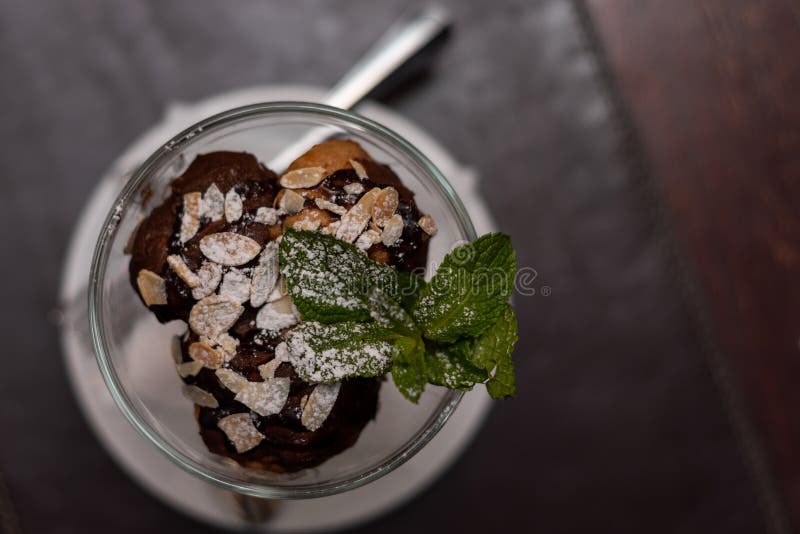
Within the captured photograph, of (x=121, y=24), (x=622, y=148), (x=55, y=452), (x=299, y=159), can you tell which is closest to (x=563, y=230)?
(x=622, y=148)

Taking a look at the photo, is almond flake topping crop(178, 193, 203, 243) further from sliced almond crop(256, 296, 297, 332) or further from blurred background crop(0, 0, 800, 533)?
blurred background crop(0, 0, 800, 533)

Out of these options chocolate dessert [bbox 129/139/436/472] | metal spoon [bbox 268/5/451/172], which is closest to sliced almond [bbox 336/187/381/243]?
chocolate dessert [bbox 129/139/436/472]

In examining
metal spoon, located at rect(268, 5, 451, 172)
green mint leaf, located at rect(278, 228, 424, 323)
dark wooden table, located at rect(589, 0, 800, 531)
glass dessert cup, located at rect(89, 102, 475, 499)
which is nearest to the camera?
green mint leaf, located at rect(278, 228, 424, 323)

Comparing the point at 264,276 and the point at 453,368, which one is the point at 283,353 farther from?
the point at 453,368

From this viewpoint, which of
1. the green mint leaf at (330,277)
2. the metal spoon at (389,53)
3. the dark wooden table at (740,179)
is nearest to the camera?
the green mint leaf at (330,277)

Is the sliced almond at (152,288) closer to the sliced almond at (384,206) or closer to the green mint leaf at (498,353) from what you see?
the sliced almond at (384,206)

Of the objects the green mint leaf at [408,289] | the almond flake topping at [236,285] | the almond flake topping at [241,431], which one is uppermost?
the almond flake topping at [236,285]

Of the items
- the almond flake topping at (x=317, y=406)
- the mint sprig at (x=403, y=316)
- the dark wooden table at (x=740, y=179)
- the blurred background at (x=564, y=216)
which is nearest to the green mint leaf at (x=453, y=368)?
the mint sprig at (x=403, y=316)

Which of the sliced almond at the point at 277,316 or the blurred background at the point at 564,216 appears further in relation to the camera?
the blurred background at the point at 564,216
